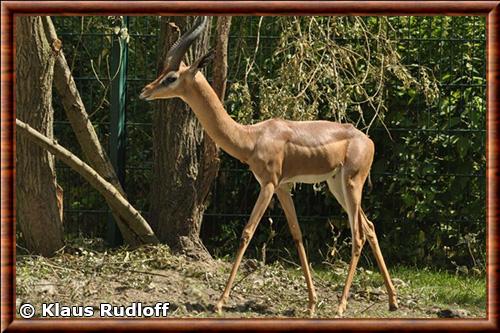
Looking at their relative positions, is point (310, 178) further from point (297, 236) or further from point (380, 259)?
point (380, 259)

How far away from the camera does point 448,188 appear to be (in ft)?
32.6

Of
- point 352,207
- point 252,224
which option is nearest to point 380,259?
point 352,207

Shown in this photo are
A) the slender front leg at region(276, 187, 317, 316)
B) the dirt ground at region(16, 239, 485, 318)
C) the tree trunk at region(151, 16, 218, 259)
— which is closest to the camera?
the slender front leg at region(276, 187, 317, 316)

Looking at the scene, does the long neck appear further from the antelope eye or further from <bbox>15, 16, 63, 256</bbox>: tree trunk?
<bbox>15, 16, 63, 256</bbox>: tree trunk

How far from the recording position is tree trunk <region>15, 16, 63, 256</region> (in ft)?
28.2

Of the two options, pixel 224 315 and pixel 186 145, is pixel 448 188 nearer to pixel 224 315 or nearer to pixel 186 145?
pixel 186 145

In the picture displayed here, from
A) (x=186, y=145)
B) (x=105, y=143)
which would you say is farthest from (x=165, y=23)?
(x=105, y=143)

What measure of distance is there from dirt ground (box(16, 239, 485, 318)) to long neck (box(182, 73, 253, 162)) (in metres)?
1.15

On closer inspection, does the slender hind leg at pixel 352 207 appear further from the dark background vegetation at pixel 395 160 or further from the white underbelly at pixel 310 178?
the dark background vegetation at pixel 395 160

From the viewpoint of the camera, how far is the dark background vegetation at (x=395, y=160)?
32.3 feet

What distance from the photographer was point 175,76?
738 cm

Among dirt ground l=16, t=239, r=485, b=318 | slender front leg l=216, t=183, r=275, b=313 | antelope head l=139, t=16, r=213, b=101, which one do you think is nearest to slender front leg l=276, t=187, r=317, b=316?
dirt ground l=16, t=239, r=485, b=318

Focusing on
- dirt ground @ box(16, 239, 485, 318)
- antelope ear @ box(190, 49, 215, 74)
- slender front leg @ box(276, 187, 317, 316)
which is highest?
antelope ear @ box(190, 49, 215, 74)

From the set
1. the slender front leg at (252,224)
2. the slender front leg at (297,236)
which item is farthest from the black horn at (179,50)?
the slender front leg at (297,236)
